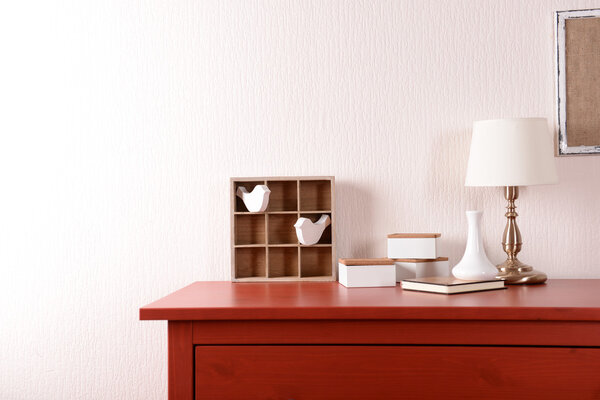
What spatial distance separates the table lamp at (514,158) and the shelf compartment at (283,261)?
518 millimetres

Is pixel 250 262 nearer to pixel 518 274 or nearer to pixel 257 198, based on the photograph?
pixel 257 198

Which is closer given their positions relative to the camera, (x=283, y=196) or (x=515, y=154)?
(x=515, y=154)

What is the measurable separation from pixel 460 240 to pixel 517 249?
0.16 meters

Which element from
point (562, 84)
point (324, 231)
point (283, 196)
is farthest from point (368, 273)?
point (562, 84)

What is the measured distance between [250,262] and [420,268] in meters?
0.47

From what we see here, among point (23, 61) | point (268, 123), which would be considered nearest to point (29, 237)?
point (23, 61)

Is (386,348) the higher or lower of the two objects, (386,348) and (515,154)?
the lower

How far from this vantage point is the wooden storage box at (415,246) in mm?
1454

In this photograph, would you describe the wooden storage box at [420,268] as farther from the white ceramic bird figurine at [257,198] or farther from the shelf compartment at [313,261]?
the white ceramic bird figurine at [257,198]

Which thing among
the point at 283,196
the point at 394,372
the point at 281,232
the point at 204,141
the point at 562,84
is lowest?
the point at 394,372

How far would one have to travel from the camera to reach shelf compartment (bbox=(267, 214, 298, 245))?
Answer: 1617mm

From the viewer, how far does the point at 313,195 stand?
1.63m

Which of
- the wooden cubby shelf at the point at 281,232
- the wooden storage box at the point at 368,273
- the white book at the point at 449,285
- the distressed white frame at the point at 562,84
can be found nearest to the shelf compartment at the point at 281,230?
the wooden cubby shelf at the point at 281,232

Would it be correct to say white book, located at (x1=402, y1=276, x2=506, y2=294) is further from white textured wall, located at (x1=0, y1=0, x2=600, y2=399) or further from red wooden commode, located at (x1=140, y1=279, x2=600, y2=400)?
white textured wall, located at (x1=0, y1=0, x2=600, y2=399)
